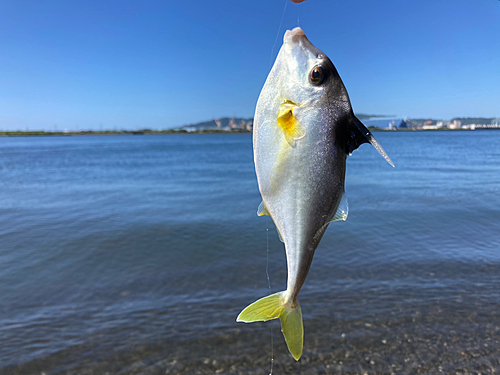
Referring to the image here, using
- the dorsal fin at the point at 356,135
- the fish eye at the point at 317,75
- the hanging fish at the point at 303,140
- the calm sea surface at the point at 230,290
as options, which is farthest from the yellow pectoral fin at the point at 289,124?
the calm sea surface at the point at 230,290

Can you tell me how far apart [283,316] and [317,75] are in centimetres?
152

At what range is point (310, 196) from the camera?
6.23 feet

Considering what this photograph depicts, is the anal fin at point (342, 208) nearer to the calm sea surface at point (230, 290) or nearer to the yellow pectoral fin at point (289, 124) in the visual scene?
the yellow pectoral fin at point (289, 124)

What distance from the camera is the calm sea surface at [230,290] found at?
19.4 ft

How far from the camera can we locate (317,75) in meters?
1.79

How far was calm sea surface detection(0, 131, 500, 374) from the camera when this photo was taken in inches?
233

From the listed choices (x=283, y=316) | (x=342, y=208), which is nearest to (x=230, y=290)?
(x=283, y=316)

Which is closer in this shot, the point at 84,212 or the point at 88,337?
the point at 88,337

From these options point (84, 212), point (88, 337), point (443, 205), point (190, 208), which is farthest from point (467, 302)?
point (84, 212)

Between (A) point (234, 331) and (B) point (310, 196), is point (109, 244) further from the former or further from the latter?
(B) point (310, 196)

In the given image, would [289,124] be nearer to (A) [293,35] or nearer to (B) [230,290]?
(A) [293,35]

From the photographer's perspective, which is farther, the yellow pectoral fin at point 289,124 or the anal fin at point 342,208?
the anal fin at point 342,208

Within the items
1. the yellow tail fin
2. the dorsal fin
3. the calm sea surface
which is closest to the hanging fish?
the dorsal fin

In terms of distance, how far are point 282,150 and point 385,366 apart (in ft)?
17.4
